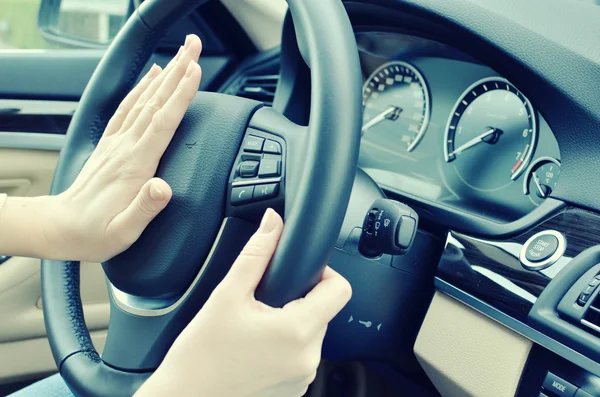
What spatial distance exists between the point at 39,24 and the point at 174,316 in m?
1.16

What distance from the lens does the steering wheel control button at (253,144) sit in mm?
672

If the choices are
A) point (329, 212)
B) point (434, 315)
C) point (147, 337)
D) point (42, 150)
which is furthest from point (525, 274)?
point (42, 150)

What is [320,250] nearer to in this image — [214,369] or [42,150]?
[214,369]

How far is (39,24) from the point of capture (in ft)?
5.12

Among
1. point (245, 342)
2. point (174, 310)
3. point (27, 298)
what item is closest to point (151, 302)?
point (174, 310)

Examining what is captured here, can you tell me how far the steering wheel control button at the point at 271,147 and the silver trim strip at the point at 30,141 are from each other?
81cm

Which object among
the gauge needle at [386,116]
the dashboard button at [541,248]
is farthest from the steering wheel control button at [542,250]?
the gauge needle at [386,116]

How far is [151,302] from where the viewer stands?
709mm

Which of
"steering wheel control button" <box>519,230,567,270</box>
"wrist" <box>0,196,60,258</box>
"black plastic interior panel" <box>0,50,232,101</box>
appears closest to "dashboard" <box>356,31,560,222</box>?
"steering wheel control button" <box>519,230,567,270</box>

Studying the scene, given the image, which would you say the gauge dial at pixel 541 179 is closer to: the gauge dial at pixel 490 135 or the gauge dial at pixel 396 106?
the gauge dial at pixel 490 135

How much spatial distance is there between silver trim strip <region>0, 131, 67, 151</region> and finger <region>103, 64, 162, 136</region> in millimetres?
643

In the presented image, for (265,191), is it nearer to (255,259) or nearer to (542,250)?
(255,259)

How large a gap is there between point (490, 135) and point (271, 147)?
389mm

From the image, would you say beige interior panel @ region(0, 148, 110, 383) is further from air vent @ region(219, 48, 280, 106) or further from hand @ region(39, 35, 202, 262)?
hand @ region(39, 35, 202, 262)
